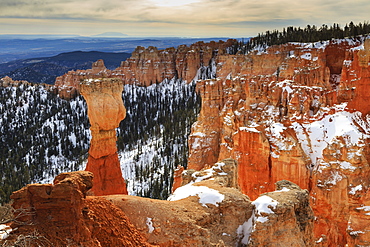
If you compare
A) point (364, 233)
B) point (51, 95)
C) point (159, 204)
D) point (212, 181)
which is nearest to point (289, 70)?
point (364, 233)

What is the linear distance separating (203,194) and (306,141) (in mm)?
12576

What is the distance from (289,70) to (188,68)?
2065 inches

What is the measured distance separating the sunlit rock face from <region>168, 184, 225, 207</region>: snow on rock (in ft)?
33.1

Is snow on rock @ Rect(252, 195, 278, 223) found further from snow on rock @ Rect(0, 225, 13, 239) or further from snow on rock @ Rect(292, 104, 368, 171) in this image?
snow on rock @ Rect(292, 104, 368, 171)

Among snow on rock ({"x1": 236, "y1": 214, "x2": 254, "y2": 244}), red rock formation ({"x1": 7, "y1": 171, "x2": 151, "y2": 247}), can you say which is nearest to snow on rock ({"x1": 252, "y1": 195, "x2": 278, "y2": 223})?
snow on rock ({"x1": 236, "y1": 214, "x2": 254, "y2": 244})

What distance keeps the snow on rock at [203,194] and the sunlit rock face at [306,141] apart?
10.1m

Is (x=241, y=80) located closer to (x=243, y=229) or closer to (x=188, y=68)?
(x=243, y=229)

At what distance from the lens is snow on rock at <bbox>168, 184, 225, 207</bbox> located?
9.76 metres

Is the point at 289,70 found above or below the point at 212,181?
above

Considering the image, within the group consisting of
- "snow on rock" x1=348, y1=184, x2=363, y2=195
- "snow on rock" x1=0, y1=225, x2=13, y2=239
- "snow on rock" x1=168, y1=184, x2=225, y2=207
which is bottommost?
"snow on rock" x1=348, y1=184, x2=363, y2=195

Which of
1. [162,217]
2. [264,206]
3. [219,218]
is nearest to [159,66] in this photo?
[264,206]

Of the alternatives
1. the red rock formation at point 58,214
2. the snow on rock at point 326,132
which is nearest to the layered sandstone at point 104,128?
the red rock formation at point 58,214

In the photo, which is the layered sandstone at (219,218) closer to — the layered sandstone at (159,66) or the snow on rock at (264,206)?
the snow on rock at (264,206)

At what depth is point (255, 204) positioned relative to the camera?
994cm
